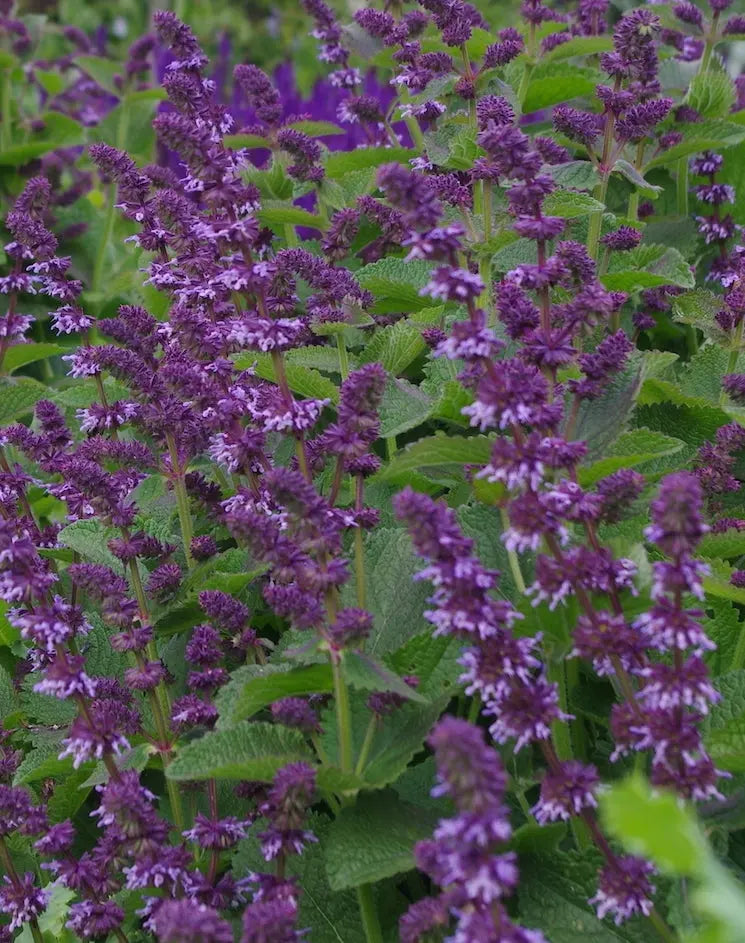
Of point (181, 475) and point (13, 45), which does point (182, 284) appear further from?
point (13, 45)

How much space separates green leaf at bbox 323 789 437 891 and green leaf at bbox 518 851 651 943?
0.15 metres

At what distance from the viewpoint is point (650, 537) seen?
3.91 feet

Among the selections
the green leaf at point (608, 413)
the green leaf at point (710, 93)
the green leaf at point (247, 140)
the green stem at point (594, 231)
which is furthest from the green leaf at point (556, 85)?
the green leaf at point (608, 413)

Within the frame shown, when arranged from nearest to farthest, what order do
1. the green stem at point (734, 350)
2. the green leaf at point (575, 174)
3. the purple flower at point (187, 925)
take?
the purple flower at point (187, 925), the green stem at point (734, 350), the green leaf at point (575, 174)

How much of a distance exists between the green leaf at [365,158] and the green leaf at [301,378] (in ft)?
2.87

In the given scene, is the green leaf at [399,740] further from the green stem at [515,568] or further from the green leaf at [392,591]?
the green stem at [515,568]

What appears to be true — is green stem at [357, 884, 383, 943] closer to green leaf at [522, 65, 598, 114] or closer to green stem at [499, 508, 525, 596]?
green stem at [499, 508, 525, 596]

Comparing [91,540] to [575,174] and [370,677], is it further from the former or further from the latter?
[575,174]

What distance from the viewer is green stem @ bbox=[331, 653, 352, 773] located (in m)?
1.40

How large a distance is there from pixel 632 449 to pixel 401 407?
1.39 feet

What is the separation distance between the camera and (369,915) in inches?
59.3

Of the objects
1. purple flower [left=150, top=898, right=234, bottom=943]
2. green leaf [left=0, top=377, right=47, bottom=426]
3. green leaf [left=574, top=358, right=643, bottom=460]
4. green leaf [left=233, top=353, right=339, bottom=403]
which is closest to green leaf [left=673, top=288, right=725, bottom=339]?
green leaf [left=574, top=358, right=643, bottom=460]

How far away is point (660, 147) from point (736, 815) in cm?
158

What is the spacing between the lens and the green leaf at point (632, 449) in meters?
1.54
